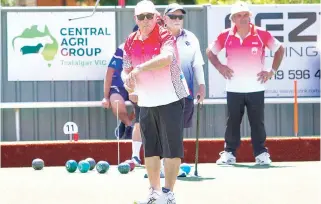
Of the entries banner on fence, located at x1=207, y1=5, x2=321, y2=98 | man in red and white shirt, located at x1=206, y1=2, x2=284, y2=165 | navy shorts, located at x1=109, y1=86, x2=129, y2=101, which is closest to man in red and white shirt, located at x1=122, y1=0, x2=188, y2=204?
man in red and white shirt, located at x1=206, y1=2, x2=284, y2=165

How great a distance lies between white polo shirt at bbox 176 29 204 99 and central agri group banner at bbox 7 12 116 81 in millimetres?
2827

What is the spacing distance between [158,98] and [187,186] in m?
1.75

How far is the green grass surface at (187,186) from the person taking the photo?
8.61 meters

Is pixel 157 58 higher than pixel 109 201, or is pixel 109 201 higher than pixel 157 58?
pixel 157 58

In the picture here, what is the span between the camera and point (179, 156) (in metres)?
8.12

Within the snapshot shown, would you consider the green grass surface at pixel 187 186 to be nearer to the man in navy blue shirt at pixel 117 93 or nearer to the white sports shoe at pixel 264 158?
the white sports shoe at pixel 264 158

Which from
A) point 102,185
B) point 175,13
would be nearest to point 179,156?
point 102,185

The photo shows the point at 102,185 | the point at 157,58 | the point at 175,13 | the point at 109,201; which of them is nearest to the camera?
the point at 157,58

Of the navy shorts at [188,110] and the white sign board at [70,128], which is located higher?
the navy shorts at [188,110]

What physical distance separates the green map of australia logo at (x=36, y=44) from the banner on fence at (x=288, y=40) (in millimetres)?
1988

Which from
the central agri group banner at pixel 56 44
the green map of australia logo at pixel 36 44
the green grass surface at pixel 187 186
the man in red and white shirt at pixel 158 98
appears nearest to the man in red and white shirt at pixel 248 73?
the green grass surface at pixel 187 186

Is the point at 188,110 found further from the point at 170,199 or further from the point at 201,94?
the point at 170,199

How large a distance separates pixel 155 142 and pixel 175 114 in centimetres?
28

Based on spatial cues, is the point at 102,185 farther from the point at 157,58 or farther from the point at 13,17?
the point at 13,17
